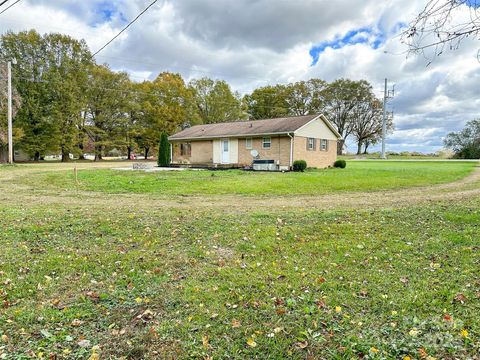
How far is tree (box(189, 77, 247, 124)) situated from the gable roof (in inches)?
773

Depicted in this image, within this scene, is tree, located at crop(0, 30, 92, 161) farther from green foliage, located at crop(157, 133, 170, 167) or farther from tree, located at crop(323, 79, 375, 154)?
tree, located at crop(323, 79, 375, 154)

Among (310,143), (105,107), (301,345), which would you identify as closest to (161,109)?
(105,107)

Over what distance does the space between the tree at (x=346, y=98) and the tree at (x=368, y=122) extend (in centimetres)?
30

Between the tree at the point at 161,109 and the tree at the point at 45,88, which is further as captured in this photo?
the tree at the point at 161,109

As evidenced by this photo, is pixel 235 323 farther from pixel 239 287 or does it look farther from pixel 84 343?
pixel 84 343

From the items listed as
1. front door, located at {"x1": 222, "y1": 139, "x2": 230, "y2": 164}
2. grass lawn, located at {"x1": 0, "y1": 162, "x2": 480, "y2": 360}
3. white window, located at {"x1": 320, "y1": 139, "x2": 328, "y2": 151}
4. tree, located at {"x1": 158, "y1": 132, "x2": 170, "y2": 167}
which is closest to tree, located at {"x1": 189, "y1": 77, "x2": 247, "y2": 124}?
tree, located at {"x1": 158, "y1": 132, "x2": 170, "y2": 167}

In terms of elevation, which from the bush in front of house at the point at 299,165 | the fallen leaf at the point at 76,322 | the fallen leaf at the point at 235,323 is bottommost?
the fallen leaf at the point at 76,322

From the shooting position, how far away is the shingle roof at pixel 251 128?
22000 mm

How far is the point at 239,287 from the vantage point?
12.1 feet

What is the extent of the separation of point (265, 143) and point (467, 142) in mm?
35750

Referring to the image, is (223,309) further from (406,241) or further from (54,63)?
(54,63)

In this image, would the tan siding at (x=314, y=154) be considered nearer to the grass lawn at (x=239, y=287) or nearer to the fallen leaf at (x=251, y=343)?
the grass lawn at (x=239, y=287)

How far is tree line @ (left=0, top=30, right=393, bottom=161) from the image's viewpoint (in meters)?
31.0

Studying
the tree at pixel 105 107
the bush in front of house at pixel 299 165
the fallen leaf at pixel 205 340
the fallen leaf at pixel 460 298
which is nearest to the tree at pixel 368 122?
the bush in front of house at pixel 299 165
